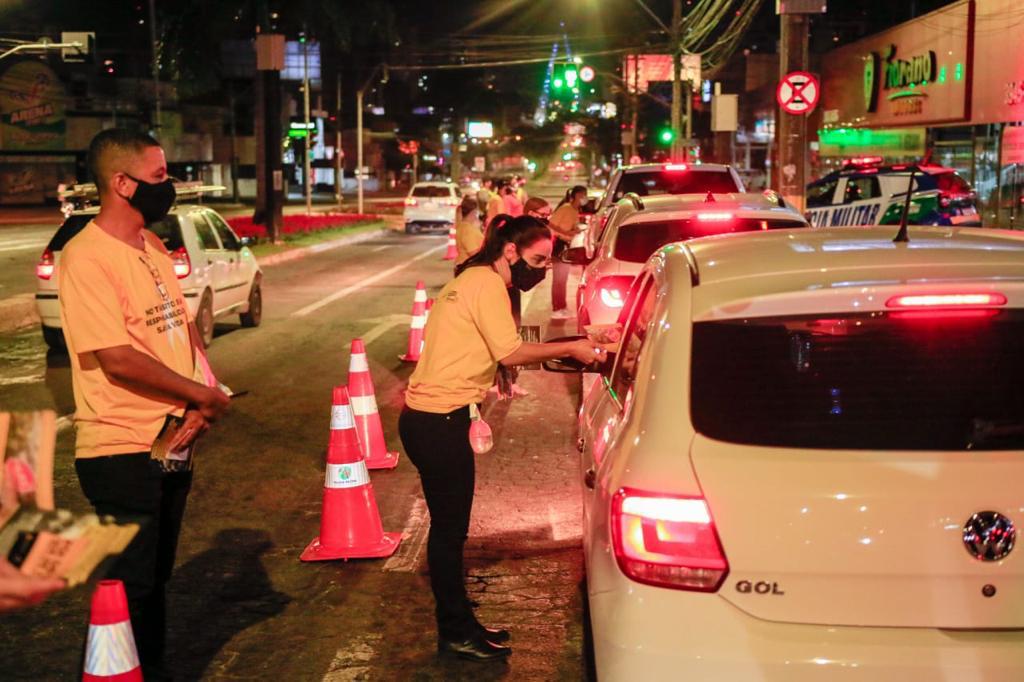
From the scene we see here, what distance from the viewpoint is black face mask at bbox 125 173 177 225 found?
4094 mm

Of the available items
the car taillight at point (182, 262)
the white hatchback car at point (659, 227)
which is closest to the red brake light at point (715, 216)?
the white hatchback car at point (659, 227)

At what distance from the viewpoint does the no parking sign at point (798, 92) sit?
16.1 metres

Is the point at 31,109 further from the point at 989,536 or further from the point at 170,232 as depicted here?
the point at 989,536

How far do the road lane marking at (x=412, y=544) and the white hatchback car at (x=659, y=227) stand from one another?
2538 millimetres

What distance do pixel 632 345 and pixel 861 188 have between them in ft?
66.7

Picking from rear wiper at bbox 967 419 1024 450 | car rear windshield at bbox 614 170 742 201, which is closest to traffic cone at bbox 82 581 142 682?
rear wiper at bbox 967 419 1024 450

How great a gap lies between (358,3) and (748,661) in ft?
116

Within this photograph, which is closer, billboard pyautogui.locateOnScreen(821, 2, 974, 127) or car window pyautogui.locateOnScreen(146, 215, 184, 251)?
car window pyautogui.locateOnScreen(146, 215, 184, 251)

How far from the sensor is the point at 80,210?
13516 mm

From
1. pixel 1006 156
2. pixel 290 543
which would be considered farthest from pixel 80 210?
pixel 1006 156

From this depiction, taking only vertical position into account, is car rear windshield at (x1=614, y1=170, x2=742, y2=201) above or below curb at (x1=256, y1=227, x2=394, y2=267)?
above

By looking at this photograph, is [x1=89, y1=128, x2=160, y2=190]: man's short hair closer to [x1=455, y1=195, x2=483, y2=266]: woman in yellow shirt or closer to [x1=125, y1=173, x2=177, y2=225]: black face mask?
[x1=125, y1=173, x2=177, y2=225]: black face mask

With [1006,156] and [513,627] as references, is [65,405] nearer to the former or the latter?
[513,627]

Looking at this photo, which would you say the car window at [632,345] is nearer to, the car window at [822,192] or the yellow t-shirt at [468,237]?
the yellow t-shirt at [468,237]
